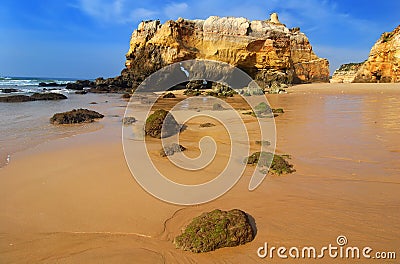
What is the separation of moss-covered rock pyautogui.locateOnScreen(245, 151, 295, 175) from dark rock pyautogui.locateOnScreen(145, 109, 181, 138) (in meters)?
2.64

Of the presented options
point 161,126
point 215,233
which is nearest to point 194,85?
point 161,126

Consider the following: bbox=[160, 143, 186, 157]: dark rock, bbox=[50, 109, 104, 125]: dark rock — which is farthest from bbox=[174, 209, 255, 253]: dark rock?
bbox=[50, 109, 104, 125]: dark rock

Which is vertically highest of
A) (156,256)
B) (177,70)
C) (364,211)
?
(177,70)

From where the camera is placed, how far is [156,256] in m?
2.21

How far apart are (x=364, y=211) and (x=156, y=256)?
2191mm

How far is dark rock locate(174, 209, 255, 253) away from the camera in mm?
2246

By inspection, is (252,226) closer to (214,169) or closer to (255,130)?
(214,169)

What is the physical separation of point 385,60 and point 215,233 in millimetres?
33869

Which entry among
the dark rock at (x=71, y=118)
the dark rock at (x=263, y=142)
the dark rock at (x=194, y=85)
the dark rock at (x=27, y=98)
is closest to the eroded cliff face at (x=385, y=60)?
the dark rock at (x=194, y=85)

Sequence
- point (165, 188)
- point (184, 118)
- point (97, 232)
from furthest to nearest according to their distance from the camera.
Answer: point (184, 118) → point (165, 188) → point (97, 232)

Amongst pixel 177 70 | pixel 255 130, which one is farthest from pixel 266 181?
pixel 177 70

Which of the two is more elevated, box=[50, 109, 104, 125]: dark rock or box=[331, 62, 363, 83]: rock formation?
box=[331, 62, 363, 83]: rock formation

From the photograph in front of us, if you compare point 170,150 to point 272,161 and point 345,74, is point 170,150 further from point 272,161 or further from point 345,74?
point 345,74

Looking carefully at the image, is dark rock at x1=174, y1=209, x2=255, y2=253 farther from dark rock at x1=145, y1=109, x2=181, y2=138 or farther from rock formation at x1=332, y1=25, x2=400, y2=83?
rock formation at x1=332, y1=25, x2=400, y2=83
